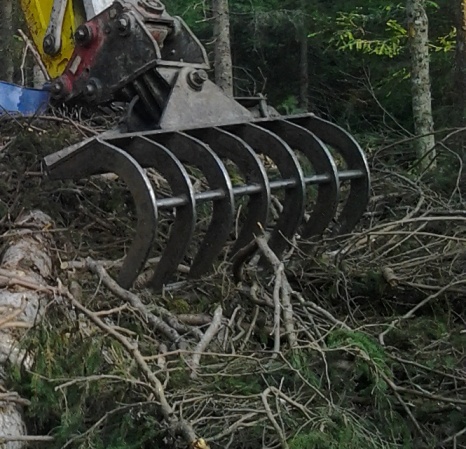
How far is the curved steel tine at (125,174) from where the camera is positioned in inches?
155

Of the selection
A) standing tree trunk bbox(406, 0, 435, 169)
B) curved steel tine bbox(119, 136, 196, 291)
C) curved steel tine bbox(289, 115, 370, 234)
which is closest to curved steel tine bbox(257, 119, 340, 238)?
curved steel tine bbox(289, 115, 370, 234)

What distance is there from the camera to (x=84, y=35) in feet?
16.5

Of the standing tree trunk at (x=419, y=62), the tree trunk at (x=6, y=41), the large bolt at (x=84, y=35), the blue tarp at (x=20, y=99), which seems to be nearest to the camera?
the large bolt at (x=84, y=35)

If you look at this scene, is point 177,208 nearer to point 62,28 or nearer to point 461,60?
point 62,28

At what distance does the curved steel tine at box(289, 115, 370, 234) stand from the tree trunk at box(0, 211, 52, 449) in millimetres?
1585

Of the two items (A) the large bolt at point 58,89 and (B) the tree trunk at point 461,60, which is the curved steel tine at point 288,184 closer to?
(A) the large bolt at point 58,89

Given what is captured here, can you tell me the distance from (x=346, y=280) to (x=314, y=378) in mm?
1203

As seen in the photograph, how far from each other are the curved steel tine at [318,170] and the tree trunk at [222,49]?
186 inches

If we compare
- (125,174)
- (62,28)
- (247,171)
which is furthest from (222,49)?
(125,174)

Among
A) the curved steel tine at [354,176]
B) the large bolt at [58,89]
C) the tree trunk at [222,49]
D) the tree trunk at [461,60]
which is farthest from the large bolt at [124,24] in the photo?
the tree trunk at [222,49]

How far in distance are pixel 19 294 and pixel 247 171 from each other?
1.39 m

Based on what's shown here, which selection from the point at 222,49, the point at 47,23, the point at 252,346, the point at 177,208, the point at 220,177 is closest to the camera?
the point at 252,346

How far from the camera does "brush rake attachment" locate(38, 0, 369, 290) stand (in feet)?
13.5

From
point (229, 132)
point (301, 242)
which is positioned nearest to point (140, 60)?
point (229, 132)
